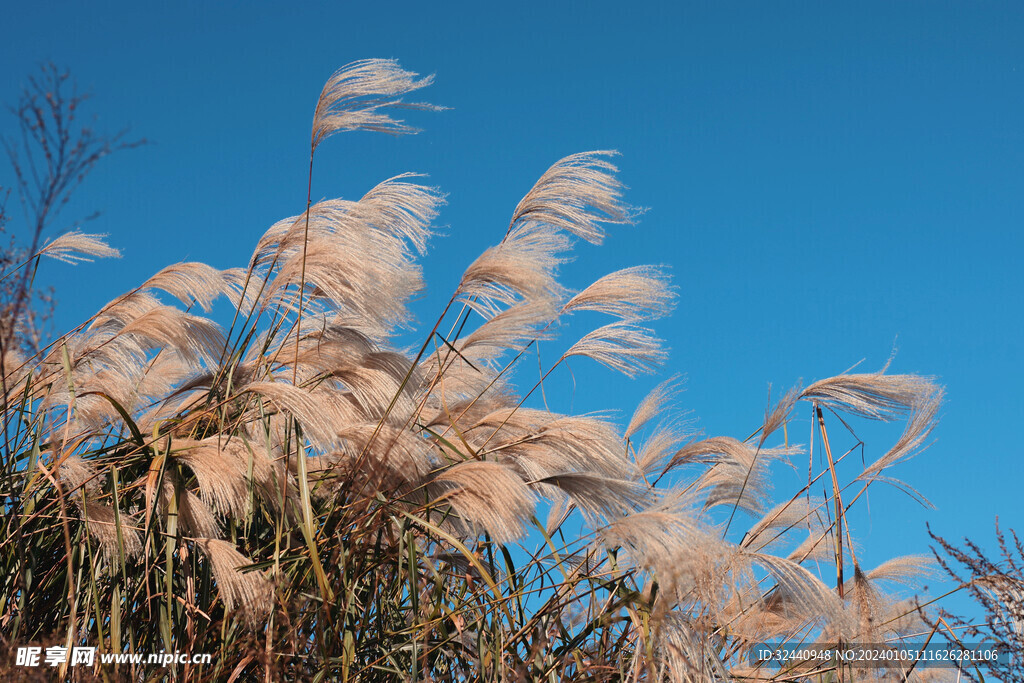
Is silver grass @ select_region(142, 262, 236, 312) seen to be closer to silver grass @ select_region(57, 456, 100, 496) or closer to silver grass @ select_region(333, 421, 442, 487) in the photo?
silver grass @ select_region(57, 456, 100, 496)

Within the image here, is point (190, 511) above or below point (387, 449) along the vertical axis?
below

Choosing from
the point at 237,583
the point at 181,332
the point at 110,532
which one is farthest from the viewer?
the point at 181,332

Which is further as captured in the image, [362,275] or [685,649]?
[362,275]

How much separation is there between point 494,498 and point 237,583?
0.68 metres

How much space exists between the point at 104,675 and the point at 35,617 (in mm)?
625

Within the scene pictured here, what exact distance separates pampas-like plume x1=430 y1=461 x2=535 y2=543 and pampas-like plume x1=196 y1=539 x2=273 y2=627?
Answer: 56cm

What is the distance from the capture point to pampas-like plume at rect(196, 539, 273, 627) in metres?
2.17

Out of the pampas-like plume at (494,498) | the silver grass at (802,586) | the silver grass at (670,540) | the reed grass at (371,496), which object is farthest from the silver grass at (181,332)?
the silver grass at (802,586)

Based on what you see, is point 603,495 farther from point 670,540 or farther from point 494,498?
point 670,540

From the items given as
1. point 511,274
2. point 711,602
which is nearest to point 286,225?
point 511,274

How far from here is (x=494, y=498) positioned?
230cm

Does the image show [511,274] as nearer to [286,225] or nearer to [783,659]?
[286,225]

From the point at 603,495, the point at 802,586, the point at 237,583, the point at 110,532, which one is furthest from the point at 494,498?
the point at 110,532

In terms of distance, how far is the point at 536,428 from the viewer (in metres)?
3.08
